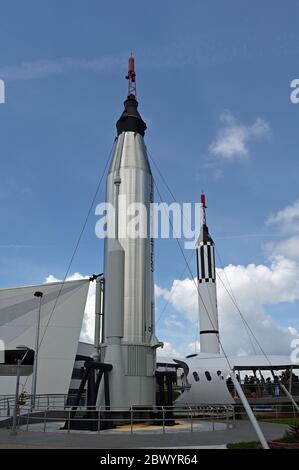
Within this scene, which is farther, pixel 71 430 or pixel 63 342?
pixel 63 342

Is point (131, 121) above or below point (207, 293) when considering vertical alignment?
above

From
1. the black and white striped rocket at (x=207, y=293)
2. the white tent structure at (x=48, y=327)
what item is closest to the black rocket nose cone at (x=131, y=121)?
the white tent structure at (x=48, y=327)

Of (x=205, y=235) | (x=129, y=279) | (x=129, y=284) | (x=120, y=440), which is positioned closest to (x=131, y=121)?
(x=129, y=279)

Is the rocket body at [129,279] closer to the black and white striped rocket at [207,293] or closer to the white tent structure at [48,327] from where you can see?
the white tent structure at [48,327]

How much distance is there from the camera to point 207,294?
43.2 metres

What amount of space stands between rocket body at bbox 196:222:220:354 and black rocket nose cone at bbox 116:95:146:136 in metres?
21.2

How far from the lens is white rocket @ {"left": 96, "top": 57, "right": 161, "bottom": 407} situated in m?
20.6

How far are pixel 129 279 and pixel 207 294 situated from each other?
891 inches

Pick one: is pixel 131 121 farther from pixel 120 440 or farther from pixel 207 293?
pixel 207 293

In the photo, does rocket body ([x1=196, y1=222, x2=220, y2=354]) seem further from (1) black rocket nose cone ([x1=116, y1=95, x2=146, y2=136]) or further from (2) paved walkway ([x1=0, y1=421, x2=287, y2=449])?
(2) paved walkway ([x1=0, y1=421, x2=287, y2=449])
